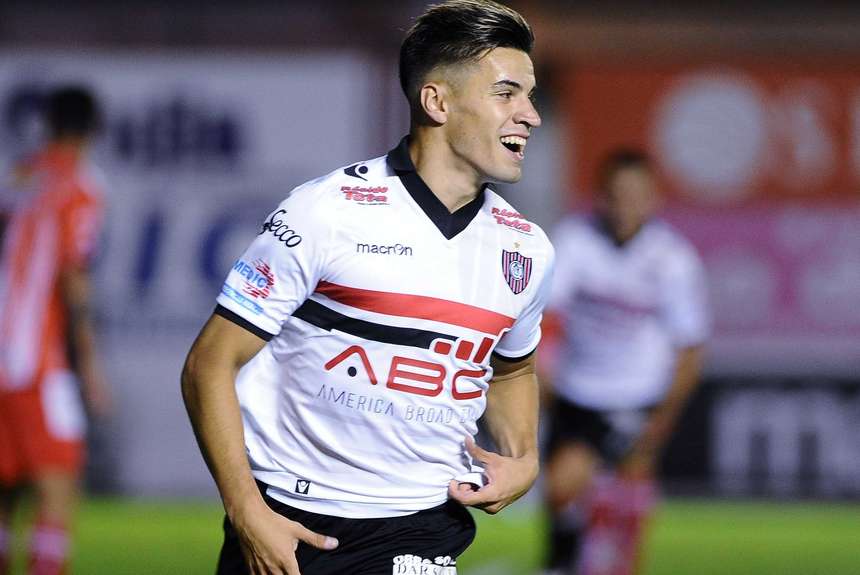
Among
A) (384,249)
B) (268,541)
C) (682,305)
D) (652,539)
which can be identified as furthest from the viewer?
(652,539)

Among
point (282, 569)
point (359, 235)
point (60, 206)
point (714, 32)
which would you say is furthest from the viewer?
point (714, 32)

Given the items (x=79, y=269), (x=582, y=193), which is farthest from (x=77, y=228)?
(x=582, y=193)

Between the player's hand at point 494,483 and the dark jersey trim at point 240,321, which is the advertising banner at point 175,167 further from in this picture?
the dark jersey trim at point 240,321

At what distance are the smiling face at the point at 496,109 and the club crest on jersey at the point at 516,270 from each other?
0.18 meters

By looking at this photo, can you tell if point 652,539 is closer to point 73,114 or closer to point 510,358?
point 73,114

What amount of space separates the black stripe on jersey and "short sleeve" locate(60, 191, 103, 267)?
3561 mm

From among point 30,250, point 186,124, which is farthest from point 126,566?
→ point 186,124

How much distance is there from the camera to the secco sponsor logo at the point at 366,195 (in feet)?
→ 11.7

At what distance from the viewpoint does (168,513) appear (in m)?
10.6

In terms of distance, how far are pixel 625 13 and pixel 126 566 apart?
277 inches

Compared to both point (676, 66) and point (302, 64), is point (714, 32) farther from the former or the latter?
point (302, 64)

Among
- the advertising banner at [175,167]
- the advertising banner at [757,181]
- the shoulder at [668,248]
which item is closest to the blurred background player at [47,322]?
the shoulder at [668,248]

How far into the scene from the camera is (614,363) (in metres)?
7.95

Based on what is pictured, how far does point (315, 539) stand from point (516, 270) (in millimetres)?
805
